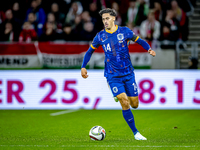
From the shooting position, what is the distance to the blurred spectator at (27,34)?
14.8 m

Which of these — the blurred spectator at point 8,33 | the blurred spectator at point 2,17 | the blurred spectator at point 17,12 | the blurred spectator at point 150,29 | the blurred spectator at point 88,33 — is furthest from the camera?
the blurred spectator at point 17,12

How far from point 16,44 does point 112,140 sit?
7.73m

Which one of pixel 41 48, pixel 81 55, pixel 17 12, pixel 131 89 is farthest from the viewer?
pixel 17 12

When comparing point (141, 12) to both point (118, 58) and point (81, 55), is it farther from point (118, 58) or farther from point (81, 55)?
point (118, 58)

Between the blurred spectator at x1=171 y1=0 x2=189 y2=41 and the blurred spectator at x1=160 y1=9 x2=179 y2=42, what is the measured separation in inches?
10.8

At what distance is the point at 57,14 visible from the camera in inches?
625

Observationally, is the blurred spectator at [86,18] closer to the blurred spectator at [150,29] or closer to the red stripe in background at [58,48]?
the red stripe in background at [58,48]

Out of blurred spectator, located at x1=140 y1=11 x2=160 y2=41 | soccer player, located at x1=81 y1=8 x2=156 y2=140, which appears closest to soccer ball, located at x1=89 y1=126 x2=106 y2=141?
soccer player, located at x1=81 y1=8 x2=156 y2=140

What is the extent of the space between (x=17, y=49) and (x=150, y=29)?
15.0 feet

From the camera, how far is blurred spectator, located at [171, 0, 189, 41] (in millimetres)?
15380

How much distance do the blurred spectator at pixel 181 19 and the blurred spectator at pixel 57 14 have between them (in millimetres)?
4104

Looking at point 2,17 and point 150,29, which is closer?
point 150,29

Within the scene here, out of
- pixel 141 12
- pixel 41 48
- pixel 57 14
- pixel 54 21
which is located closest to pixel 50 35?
pixel 54 21

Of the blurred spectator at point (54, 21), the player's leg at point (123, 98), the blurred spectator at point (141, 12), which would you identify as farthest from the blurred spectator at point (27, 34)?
the player's leg at point (123, 98)
